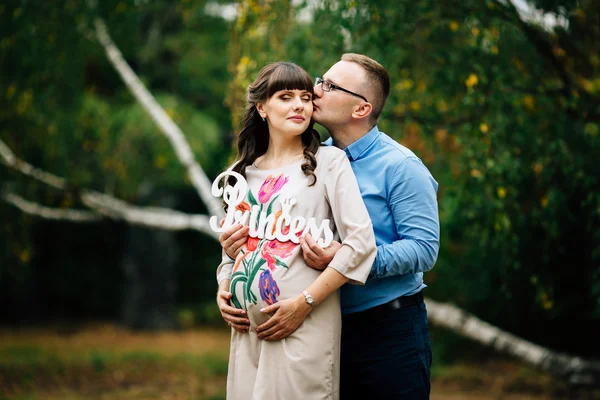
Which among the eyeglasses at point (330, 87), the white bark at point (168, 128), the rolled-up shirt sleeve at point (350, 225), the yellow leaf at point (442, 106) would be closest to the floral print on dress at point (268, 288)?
the rolled-up shirt sleeve at point (350, 225)

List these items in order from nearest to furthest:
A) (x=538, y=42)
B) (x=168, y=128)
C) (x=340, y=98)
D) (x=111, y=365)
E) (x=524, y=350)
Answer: (x=340, y=98), (x=538, y=42), (x=524, y=350), (x=168, y=128), (x=111, y=365)

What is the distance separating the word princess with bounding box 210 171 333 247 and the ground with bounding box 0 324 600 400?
4.85m

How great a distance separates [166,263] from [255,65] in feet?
26.2

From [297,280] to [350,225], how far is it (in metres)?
0.27

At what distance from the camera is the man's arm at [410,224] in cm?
238

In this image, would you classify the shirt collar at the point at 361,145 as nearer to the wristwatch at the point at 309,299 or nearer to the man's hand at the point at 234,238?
the man's hand at the point at 234,238

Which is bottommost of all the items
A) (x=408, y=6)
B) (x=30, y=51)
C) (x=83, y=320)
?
(x=83, y=320)

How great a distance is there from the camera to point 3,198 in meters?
7.32

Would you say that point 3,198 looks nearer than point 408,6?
No

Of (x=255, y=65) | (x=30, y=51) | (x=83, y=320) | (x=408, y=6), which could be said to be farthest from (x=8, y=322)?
(x=408, y=6)

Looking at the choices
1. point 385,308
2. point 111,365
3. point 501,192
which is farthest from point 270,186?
point 111,365

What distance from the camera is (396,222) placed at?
8.18 ft

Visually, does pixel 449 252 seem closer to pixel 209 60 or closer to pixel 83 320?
pixel 209 60

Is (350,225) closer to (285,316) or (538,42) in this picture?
(285,316)
